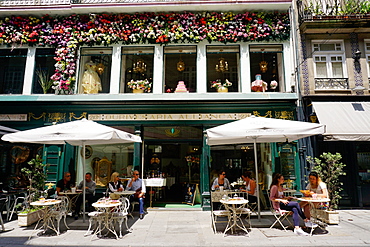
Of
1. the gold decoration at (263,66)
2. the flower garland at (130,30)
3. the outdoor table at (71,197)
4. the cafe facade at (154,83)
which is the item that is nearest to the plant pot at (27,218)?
the outdoor table at (71,197)

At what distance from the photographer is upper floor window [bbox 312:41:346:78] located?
10609 millimetres

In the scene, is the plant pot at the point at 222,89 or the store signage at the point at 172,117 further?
the plant pot at the point at 222,89

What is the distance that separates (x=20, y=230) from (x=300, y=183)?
9.17 meters

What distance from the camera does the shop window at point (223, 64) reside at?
35.4 feet

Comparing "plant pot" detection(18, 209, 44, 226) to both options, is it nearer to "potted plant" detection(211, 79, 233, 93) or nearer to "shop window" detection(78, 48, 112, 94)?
"shop window" detection(78, 48, 112, 94)

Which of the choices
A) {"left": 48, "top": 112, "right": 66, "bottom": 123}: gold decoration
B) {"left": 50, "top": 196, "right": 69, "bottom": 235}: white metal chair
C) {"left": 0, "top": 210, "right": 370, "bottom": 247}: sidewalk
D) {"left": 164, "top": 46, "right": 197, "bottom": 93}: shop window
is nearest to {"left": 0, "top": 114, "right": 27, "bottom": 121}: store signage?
{"left": 48, "top": 112, "right": 66, "bottom": 123}: gold decoration

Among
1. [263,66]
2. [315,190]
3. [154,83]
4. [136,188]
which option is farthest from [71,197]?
[263,66]

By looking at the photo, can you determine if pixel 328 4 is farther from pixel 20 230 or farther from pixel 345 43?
pixel 20 230

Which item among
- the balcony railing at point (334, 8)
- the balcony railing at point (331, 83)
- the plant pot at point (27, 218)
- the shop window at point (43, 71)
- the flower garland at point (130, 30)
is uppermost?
the balcony railing at point (334, 8)

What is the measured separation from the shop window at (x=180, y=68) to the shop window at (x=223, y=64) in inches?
26.7

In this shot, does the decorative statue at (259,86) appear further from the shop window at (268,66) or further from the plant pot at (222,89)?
the plant pot at (222,89)

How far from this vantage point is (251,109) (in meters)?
10.0

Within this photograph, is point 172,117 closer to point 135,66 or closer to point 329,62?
point 135,66

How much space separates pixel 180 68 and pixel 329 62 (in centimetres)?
621
